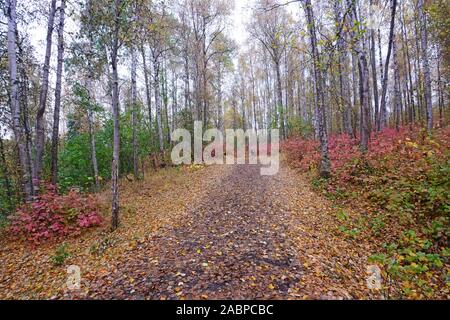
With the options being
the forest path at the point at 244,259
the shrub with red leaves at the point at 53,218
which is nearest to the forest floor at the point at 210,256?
the forest path at the point at 244,259

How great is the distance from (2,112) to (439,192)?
1422cm

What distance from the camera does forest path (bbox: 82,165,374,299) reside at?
3217 millimetres

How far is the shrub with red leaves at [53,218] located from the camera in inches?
223

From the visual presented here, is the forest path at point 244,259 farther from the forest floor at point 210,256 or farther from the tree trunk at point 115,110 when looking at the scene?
the tree trunk at point 115,110

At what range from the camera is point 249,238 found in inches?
187

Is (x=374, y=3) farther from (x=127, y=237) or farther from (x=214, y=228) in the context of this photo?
(x=127, y=237)

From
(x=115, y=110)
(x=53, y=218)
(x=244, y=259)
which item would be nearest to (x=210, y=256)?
(x=244, y=259)

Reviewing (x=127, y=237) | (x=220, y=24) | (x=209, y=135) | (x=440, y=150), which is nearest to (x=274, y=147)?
(x=209, y=135)

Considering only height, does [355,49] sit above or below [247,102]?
below

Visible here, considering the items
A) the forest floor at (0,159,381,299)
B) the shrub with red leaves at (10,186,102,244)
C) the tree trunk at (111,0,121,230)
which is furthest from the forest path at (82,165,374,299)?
the shrub with red leaves at (10,186,102,244)

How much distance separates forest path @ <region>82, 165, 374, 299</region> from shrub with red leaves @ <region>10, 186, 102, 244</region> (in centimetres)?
239

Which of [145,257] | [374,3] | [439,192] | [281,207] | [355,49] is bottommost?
[145,257]

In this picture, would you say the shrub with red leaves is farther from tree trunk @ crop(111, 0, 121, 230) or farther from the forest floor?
tree trunk @ crop(111, 0, 121, 230)

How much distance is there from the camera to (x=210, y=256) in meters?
4.11
